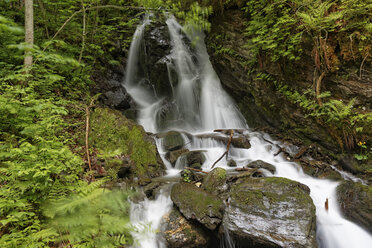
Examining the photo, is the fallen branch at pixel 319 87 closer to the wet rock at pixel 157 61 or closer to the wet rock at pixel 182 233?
the wet rock at pixel 182 233

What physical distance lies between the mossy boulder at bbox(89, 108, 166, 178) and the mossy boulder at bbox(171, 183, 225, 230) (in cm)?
141

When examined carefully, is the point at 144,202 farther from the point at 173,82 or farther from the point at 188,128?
the point at 173,82

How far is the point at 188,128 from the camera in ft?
32.1

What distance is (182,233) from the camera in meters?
3.44

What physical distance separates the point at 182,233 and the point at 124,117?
165 inches

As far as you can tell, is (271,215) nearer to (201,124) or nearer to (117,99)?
(201,124)

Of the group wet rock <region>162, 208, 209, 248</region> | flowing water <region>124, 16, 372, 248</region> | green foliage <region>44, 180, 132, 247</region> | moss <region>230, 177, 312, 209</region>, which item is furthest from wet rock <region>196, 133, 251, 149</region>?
green foliage <region>44, 180, 132, 247</region>

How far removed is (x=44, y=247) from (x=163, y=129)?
754cm

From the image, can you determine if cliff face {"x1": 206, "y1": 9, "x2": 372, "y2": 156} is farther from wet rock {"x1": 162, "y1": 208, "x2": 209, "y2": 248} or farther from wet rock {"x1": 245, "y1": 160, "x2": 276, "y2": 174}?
wet rock {"x1": 162, "y1": 208, "x2": 209, "y2": 248}

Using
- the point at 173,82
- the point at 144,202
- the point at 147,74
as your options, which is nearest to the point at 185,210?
the point at 144,202

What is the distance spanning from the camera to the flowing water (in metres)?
3.65

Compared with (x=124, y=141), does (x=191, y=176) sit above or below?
below

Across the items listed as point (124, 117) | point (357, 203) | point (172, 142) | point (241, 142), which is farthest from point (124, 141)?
point (357, 203)

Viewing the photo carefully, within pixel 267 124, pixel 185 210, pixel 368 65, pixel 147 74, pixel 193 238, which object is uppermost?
pixel 147 74
